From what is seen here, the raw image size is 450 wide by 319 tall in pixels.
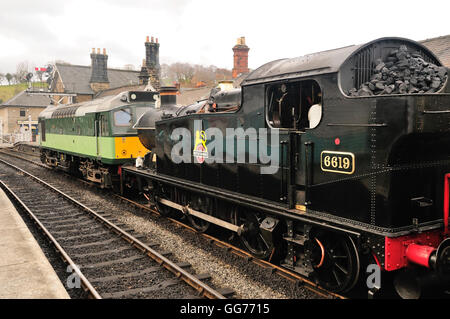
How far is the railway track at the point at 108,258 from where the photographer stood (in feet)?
19.4

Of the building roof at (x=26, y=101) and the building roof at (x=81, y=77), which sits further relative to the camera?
the building roof at (x=26, y=101)

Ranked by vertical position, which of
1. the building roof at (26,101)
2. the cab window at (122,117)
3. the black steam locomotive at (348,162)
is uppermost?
the building roof at (26,101)

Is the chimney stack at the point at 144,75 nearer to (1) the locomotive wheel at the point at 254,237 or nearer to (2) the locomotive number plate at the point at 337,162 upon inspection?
(1) the locomotive wheel at the point at 254,237

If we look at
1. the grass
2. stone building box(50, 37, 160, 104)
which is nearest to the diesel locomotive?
stone building box(50, 37, 160, 104)

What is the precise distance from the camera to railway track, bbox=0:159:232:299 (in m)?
5.92

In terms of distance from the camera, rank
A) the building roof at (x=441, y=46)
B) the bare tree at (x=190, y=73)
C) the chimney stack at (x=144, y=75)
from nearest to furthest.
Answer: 1. the building roof at (x=441, y=46)
2. the chimney stack at (x=144, y=75)
3. the bare tree at (x=190, y=73)

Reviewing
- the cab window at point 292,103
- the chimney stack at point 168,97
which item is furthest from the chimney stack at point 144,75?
the cab window at point 292,103

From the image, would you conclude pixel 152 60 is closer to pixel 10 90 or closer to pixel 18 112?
pixel 18 112

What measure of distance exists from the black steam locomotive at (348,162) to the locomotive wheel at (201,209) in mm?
1368

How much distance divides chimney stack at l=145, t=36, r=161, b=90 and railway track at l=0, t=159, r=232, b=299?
2448 centimetres
